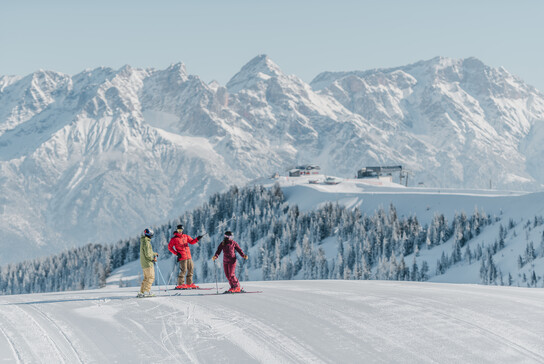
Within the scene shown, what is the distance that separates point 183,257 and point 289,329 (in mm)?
11432

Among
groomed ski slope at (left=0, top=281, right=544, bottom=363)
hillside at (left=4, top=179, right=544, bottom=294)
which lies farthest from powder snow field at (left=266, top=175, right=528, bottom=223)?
groomed ski slope at (left=0, top=281, right=544, bottom=363)

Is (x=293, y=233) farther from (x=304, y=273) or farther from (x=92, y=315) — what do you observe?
(x=92, y=315)

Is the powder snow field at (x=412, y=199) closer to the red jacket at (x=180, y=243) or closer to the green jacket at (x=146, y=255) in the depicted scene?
Result: the red jacket at (x=180, y=243)

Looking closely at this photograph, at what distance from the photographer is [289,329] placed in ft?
52.1

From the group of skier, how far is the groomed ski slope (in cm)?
197

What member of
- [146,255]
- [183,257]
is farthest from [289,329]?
[183,257]

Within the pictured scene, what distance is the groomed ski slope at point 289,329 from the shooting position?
13.8 m

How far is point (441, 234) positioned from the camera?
398ft

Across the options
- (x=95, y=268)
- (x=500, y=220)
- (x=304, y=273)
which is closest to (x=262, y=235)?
(x=304, y=273)

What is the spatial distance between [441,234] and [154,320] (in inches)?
4333

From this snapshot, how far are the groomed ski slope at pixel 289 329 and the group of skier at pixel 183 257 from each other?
1968mm

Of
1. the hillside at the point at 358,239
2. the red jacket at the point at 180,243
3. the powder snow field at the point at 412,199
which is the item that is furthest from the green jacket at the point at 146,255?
the powder snow field at the point at 412,199

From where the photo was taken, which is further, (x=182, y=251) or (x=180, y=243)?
(x=182, y=251)

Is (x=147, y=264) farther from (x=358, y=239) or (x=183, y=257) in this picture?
(x=358, y=239)
